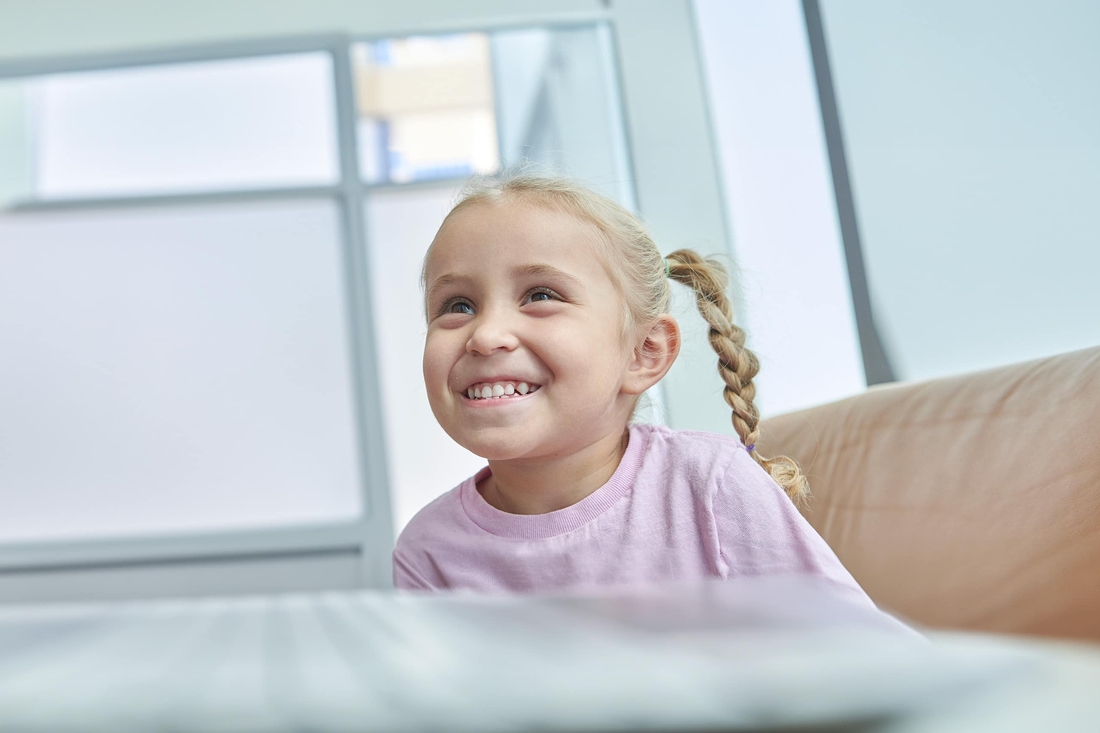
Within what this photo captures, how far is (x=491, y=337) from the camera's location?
93cm

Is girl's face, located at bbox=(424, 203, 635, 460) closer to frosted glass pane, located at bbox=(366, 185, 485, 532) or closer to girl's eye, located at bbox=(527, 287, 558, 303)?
girl's eye, located at bbox=(527, 287, 558, 303)

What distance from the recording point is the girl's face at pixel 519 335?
3.11 ft

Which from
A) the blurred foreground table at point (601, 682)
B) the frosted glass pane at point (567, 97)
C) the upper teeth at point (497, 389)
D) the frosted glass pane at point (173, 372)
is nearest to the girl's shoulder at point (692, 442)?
the upper teeth at point (497, 389)

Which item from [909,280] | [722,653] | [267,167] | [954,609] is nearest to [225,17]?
[267,167]

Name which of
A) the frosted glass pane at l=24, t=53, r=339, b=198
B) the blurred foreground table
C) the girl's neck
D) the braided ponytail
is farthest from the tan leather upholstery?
the frosted glass pane at l=24, t=53, r=339, b=198

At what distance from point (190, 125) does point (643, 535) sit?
2.94m

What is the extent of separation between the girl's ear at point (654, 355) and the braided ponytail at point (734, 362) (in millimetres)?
72

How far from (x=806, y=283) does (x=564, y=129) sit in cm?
124

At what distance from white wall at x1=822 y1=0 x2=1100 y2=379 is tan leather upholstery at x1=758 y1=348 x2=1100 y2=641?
0.52 meters

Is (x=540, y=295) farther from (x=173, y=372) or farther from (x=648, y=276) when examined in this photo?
(x=173, y=372)

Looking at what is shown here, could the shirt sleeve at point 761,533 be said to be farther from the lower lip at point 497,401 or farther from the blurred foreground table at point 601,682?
the blurred foreground table at point 601,682

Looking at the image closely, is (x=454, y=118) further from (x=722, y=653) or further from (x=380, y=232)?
(x=722, y=653)

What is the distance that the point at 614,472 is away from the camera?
3.41 feet

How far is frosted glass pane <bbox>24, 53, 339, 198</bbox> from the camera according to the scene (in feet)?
10.8
